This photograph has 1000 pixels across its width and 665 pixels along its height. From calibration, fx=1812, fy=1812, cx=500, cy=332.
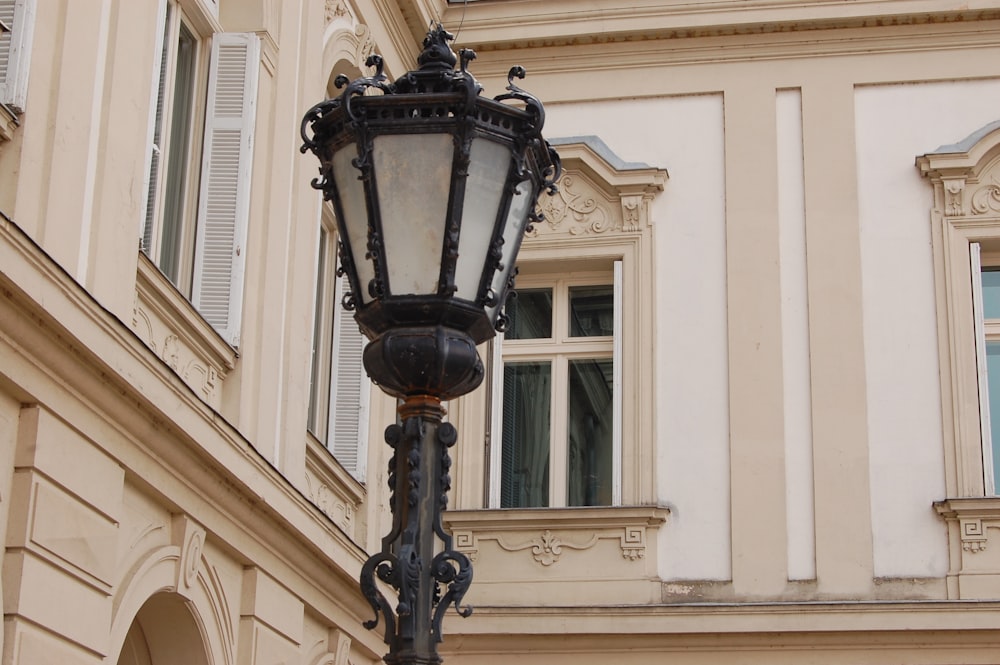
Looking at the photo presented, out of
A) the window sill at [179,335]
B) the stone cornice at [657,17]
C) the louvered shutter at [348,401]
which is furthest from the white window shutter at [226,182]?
the stone cornice at [657,17]

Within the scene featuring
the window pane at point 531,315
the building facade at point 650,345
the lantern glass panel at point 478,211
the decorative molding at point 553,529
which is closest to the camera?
the lantern glass panel at point 478,211

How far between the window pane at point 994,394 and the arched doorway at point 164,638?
626cm

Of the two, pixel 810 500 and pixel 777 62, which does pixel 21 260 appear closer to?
pixel 810 500

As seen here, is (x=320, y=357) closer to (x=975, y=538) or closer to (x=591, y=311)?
(x=591, y=311)

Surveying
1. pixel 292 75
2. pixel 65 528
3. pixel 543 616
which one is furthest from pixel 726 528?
pixel 65 528

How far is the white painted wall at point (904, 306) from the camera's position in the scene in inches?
494

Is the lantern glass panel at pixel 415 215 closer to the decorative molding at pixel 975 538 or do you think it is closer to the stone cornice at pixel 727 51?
the decorative molding at pixel 975 538

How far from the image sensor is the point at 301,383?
10570mm

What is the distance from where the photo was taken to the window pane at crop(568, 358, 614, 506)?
13.3m

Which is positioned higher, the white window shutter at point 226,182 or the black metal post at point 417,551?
the white window shutter at point 226,182

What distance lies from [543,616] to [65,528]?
5.96m

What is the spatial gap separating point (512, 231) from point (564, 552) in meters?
8.34

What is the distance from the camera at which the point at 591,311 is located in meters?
13.8

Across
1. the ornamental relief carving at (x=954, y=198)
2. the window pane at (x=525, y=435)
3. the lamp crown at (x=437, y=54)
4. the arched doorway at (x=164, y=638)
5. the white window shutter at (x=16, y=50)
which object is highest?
the ornamental relief carving at (x=954, y=198)
